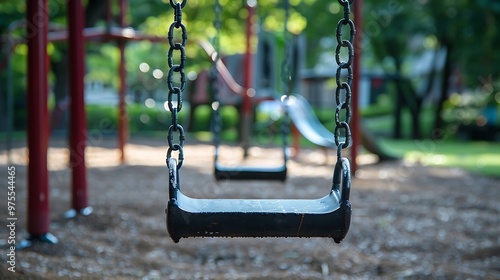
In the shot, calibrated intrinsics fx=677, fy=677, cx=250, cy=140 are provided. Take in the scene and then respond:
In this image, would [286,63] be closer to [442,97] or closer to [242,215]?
[242,215]

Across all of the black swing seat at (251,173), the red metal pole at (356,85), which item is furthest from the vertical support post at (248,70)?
the black swing seat at (251,173)

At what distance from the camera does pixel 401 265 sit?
319 cm

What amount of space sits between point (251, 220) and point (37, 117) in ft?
5.65

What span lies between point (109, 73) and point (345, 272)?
16325 mm

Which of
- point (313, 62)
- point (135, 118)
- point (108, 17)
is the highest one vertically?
point (108, 17)

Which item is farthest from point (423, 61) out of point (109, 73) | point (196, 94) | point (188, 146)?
point (188, 146)

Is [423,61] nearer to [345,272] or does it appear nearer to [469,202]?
[469,202]

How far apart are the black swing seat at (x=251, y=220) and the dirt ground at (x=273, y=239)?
100 cm

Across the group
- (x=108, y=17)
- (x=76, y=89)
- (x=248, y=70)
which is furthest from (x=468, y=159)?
(x=76, y=89)

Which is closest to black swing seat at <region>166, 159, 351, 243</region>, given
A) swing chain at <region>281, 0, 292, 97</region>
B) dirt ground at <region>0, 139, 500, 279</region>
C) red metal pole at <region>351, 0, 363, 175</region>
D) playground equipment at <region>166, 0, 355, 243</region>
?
playground equipment at <region>166, 0, 355, 243</region>

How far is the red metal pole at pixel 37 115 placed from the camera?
315 cm

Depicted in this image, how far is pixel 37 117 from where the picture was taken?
10.4 feet

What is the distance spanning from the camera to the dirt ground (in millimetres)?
3002

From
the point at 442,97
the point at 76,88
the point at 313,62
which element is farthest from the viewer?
the point at 313,62
